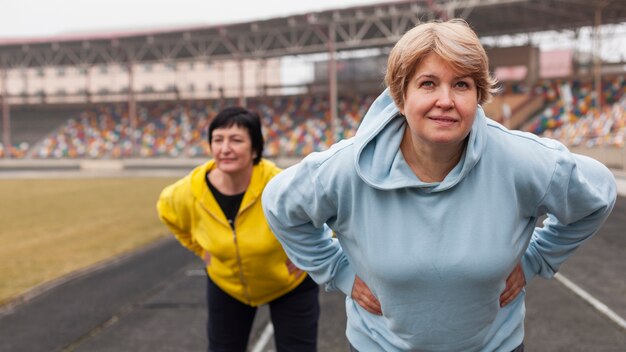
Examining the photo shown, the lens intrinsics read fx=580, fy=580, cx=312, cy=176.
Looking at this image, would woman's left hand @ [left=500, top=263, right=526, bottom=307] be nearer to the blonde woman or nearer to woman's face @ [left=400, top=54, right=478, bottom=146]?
the blonde woman

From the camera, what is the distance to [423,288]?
1.72 meters

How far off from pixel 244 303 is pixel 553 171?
82.5 inches

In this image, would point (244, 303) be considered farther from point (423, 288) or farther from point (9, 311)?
point (9, 311)

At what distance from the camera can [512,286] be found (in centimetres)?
193

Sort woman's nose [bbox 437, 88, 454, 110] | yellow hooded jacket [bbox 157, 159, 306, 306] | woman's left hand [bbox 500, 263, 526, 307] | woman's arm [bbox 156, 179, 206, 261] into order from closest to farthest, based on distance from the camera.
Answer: woman's nose [bbox 437, 88, 454, 110] → woman's left hand [bbox 500, 263, 526, 307] → yellow hooded jacket [bbox 157, 159, 306, 306] → woman's arm [bbox 156, 179, 206, 261]

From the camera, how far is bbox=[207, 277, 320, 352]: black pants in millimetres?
3174

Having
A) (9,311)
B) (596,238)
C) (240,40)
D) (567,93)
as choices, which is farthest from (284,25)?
(9,311)

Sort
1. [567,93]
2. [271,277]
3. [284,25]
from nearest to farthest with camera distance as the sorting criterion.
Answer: [271,277] < [567,93] < [284,25]

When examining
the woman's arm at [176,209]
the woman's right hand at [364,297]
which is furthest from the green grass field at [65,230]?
the woman's right hand at [364,297]

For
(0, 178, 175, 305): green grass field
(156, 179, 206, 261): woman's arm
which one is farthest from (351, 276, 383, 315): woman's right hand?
(0, 178, 175, 305): green grass field

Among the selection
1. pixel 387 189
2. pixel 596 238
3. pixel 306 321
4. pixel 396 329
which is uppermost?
pixel 387 189

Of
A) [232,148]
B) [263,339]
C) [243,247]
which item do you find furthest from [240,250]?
[263,339]

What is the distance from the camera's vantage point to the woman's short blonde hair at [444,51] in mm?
1574

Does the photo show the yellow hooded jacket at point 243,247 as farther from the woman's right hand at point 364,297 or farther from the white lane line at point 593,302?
the white lane line at point 593,302
